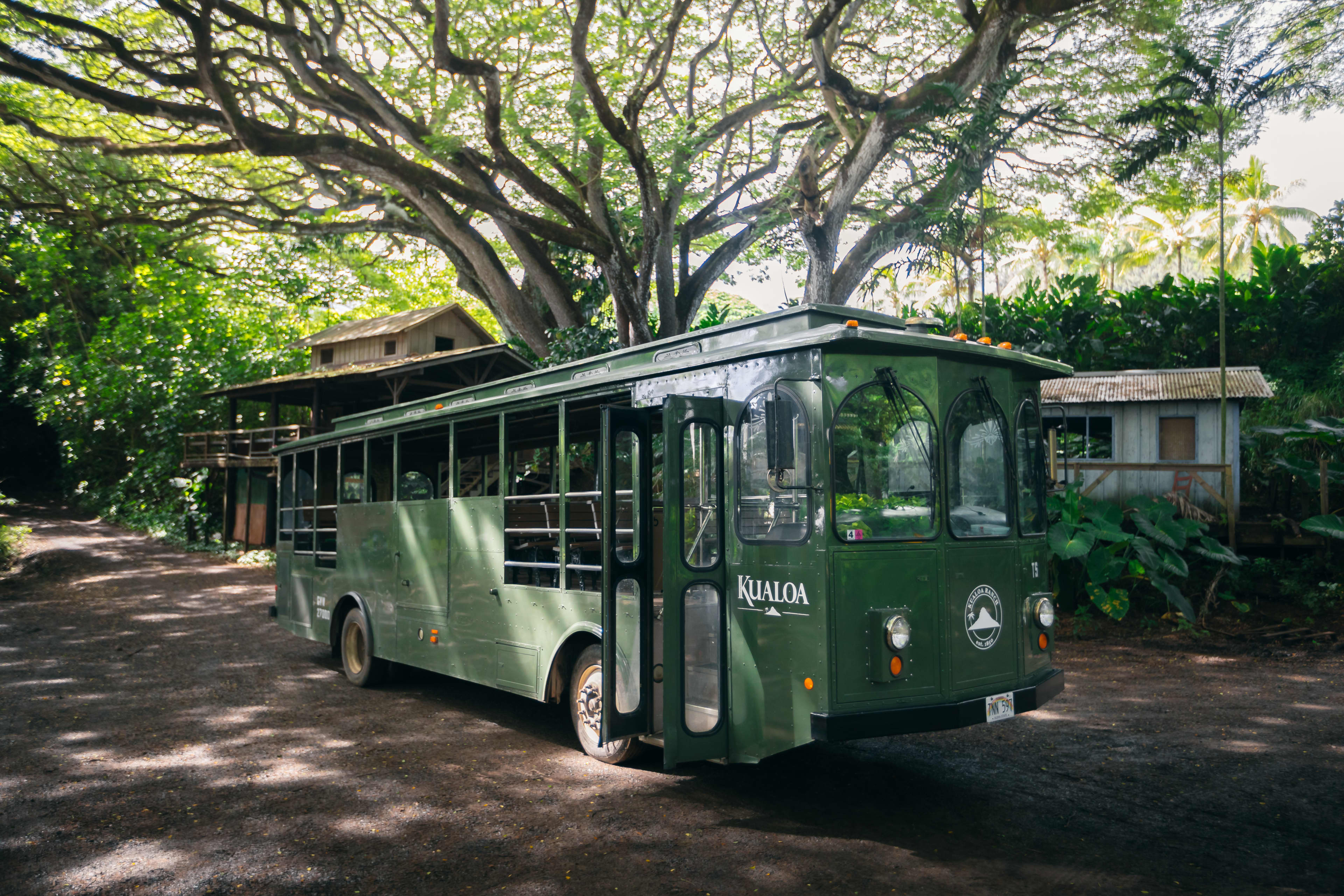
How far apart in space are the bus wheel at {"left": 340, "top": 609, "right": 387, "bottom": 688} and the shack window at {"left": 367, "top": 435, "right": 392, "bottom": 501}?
1.28 meters

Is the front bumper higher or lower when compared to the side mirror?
lower

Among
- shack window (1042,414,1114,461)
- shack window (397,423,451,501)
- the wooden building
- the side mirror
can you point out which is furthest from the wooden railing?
the side mirror

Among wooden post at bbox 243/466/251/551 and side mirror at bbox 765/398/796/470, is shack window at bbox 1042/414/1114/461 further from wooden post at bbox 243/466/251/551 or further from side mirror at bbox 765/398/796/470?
wooden post at bbox 243/466/251/551

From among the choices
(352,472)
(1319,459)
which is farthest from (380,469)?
(1319,459)

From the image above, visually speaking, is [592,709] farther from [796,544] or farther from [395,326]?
[395,326]

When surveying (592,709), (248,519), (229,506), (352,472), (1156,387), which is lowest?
(592,709)

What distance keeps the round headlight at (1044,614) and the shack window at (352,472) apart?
6.93 metres

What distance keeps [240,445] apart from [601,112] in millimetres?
16226

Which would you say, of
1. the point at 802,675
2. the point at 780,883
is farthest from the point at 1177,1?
the point at 780,883

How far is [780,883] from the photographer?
4.57 metres

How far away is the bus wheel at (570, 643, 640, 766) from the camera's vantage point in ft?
21.7

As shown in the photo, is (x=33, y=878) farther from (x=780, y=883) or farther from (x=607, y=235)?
(x=607, y=235)

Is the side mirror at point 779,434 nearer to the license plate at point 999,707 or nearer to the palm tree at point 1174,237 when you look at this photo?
the license plate at point 999,707

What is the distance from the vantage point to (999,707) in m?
5.58
